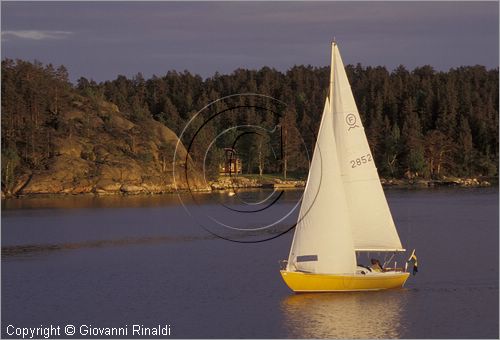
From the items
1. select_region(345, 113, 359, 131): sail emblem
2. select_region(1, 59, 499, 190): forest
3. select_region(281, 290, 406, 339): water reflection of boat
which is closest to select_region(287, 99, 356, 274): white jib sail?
select_region(345, 113, 359, 131): sail emblem

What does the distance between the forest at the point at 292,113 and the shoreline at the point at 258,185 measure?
268 cm

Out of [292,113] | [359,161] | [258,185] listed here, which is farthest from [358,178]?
[292,113]

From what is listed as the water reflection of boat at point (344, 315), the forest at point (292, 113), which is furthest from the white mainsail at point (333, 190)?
the forest at point (292, 113)

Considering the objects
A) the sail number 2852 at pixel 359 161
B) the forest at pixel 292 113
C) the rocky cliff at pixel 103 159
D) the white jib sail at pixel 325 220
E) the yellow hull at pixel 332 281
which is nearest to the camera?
the white jib sail at pixel 325 220

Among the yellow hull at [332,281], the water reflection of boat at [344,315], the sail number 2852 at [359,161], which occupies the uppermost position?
the sail number 2852 at [359,161]

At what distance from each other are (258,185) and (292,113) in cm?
2716

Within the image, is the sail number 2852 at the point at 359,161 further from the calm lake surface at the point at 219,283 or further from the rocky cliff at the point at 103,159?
the rocky cliff at the point at 103,159

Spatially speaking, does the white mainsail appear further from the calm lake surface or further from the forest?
the forest

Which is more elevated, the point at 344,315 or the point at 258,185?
the point at 258,185

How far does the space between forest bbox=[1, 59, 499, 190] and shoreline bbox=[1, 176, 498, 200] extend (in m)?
2.68

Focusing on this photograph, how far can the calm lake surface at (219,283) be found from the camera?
32.6 meters

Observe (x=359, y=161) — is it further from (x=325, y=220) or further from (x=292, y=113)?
(x=292, y=113)

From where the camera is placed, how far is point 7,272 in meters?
46.5

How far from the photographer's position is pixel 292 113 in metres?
152
